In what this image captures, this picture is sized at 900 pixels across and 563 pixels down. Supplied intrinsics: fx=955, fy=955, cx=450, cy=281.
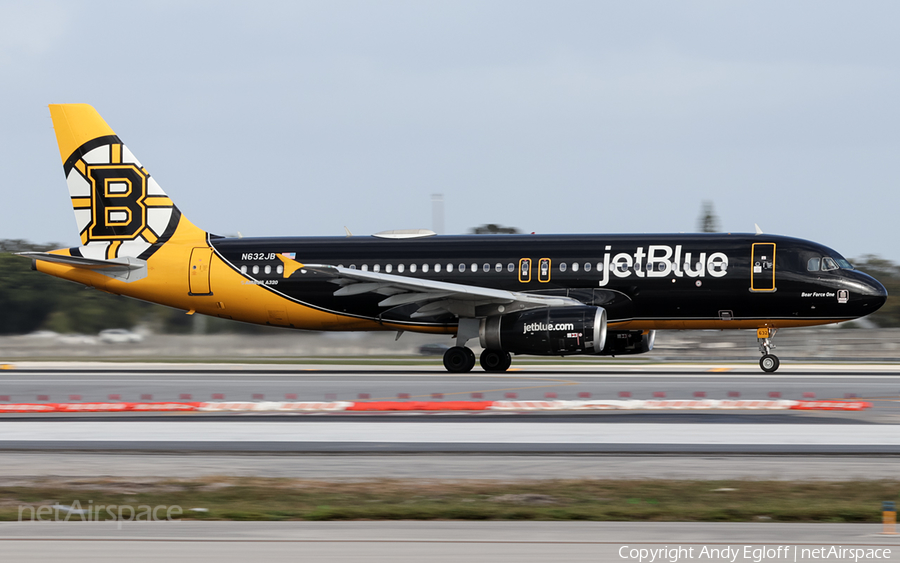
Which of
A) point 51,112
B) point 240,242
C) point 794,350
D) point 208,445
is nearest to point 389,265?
point 240,242

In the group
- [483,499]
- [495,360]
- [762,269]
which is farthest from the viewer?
[495,360]

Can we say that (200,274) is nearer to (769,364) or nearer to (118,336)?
(118,336)

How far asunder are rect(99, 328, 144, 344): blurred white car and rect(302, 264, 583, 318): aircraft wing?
12.8 m

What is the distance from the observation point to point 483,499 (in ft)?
28.6

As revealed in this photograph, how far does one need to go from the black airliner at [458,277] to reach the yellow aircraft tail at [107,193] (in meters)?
0.04

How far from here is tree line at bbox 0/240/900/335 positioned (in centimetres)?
3562

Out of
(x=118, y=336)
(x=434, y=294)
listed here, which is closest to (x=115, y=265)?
(x=118, y=336)

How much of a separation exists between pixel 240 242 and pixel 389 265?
16.6 feet

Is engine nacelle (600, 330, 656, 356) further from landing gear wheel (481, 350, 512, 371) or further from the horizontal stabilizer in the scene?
Answer: the horizontal stabilizer

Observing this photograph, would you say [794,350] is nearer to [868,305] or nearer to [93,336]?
[868,305]

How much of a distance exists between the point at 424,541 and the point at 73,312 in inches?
1276

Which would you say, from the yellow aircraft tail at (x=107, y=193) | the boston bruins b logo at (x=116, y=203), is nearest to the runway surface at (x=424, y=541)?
the yellow aircraft tail at (x=107, y=193)

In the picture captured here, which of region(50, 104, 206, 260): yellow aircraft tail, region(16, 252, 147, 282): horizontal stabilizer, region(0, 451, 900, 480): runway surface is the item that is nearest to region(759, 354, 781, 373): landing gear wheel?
region(0, 451, 900, 480): runway surface

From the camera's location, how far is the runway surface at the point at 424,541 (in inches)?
262
